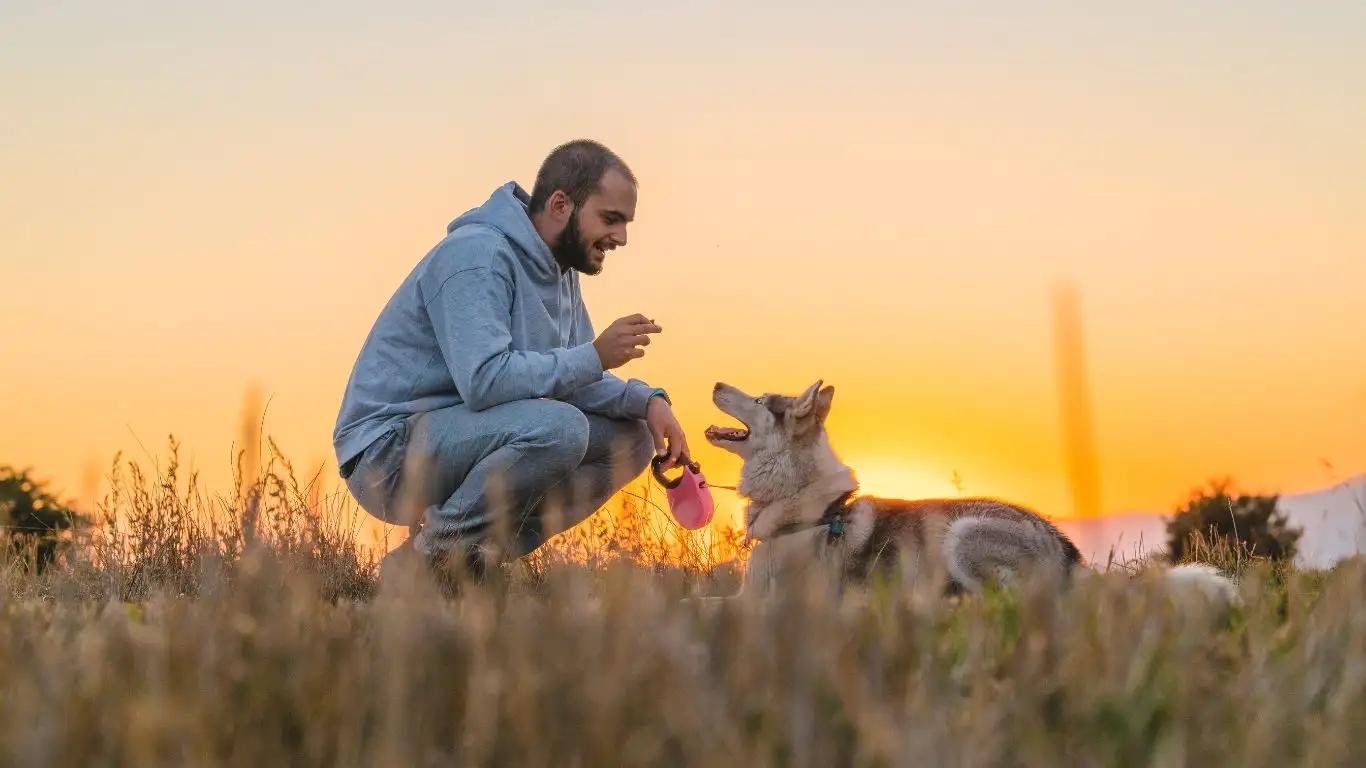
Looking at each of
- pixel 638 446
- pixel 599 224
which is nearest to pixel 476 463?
pixel 638 446

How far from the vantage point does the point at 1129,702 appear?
2881mm

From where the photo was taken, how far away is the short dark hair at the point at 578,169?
7.11m

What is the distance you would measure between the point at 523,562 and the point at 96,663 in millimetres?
4638

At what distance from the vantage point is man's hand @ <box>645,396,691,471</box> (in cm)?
716

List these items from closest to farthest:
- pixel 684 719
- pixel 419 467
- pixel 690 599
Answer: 1. pixel 419 467
2. pixel 684 719
3. pixel 690 599

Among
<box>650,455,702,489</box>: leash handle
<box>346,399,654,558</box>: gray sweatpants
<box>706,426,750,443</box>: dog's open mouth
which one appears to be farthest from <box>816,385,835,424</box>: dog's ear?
<box>346,399,654,558</box>: gray sweatpants

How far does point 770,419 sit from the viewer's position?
816 cm

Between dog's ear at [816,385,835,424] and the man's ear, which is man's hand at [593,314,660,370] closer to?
the man's ear

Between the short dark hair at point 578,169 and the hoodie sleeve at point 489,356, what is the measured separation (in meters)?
0.66

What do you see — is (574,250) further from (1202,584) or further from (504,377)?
(1202,584)

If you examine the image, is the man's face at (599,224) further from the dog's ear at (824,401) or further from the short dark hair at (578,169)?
the dog's ear at (824,401)

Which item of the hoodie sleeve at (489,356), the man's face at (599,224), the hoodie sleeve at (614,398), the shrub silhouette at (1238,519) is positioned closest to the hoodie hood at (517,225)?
the man's face at (599,224)

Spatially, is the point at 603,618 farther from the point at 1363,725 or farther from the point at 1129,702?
the point at 1363,725

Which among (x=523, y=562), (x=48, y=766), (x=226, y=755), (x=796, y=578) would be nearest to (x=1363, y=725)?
(x=796, y=578)
